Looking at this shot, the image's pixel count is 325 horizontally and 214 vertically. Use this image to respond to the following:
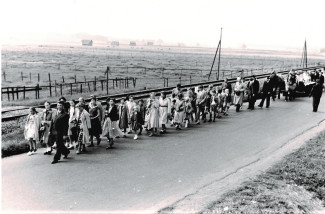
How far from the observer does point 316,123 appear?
49.3 feet

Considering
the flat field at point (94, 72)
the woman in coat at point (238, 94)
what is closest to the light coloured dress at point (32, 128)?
the woman in coat at point (238, 94)

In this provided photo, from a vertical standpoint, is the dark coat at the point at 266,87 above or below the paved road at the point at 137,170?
above

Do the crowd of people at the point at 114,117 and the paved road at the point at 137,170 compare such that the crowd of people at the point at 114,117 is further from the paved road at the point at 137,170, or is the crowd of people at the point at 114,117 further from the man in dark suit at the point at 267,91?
the man in dark suit at the point at 267,91

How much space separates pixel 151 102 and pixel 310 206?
6.40 metres

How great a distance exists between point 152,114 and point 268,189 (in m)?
5.50

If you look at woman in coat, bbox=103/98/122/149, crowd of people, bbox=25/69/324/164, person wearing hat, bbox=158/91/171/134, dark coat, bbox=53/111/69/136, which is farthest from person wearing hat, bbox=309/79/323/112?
dark coat, bbox=53/111/69/136

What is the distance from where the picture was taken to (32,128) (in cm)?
1006

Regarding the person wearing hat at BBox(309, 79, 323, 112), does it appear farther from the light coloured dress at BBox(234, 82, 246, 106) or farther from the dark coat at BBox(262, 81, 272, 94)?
the light coloured dress at BBox(234, 82, 246, 106)

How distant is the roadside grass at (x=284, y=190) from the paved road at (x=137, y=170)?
88 cm

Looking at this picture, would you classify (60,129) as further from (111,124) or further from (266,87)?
(266,87)

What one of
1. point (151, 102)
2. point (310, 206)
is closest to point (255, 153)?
point (310, 206)

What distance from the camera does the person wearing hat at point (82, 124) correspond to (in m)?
9.96

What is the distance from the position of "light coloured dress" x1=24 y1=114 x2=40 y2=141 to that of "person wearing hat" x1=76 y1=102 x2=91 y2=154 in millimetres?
1199

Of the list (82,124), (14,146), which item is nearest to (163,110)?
(82,124)
